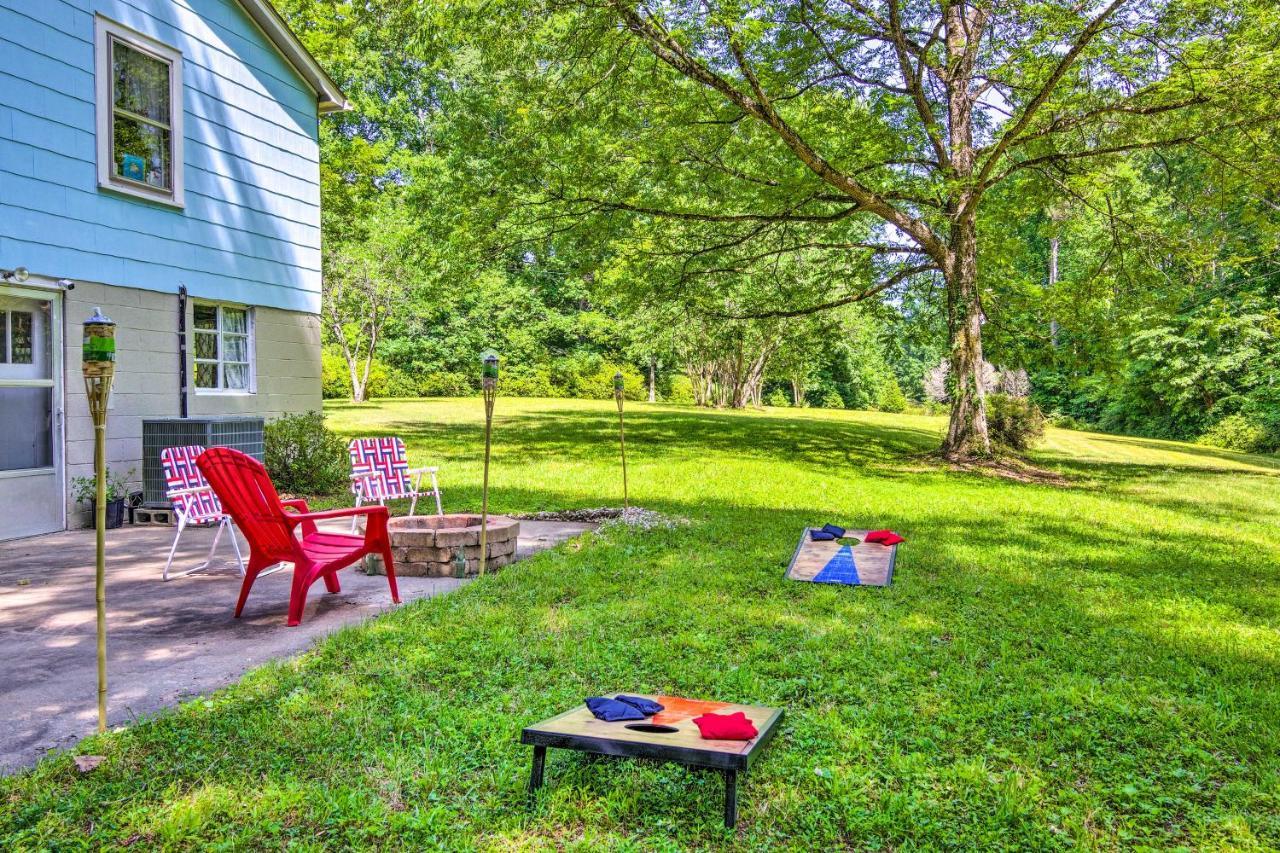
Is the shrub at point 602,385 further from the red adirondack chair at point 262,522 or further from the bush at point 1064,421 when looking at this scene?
the red adirondack chair at point 262,522

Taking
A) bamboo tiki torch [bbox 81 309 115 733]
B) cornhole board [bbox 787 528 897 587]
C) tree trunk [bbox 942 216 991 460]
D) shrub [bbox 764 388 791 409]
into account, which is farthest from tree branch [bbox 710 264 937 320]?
shrub [bbox 764 388 791 409]

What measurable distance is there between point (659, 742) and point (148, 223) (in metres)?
8.29

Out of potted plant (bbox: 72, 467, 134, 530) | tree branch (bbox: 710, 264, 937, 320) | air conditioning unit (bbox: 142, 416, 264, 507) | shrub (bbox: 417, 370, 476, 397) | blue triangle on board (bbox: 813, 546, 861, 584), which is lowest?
blue triangle on board (bbox: 813, 546, 861, 584)

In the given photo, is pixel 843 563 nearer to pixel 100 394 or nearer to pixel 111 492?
pixel 100 394

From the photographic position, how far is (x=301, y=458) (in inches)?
399

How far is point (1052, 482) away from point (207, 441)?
38.6ft

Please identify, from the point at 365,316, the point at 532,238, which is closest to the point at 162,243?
the point at 532,238

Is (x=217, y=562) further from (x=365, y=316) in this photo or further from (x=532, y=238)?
(x=365, y=316)

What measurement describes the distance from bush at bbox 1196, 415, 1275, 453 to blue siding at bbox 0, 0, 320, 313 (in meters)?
24.5

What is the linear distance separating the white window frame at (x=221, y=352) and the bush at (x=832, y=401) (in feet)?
107

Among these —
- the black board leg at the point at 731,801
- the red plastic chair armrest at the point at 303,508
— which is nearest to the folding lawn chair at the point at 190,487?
the red plastic chair armrest at the point at 303,508

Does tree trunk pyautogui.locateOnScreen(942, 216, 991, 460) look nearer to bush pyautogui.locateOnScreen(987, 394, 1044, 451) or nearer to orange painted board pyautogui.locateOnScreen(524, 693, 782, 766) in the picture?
bush pyautogui.locateOnScreen(987, 394, 1044, 451)

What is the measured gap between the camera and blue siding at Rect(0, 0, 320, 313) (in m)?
7.39

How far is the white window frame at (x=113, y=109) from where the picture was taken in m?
8.02
